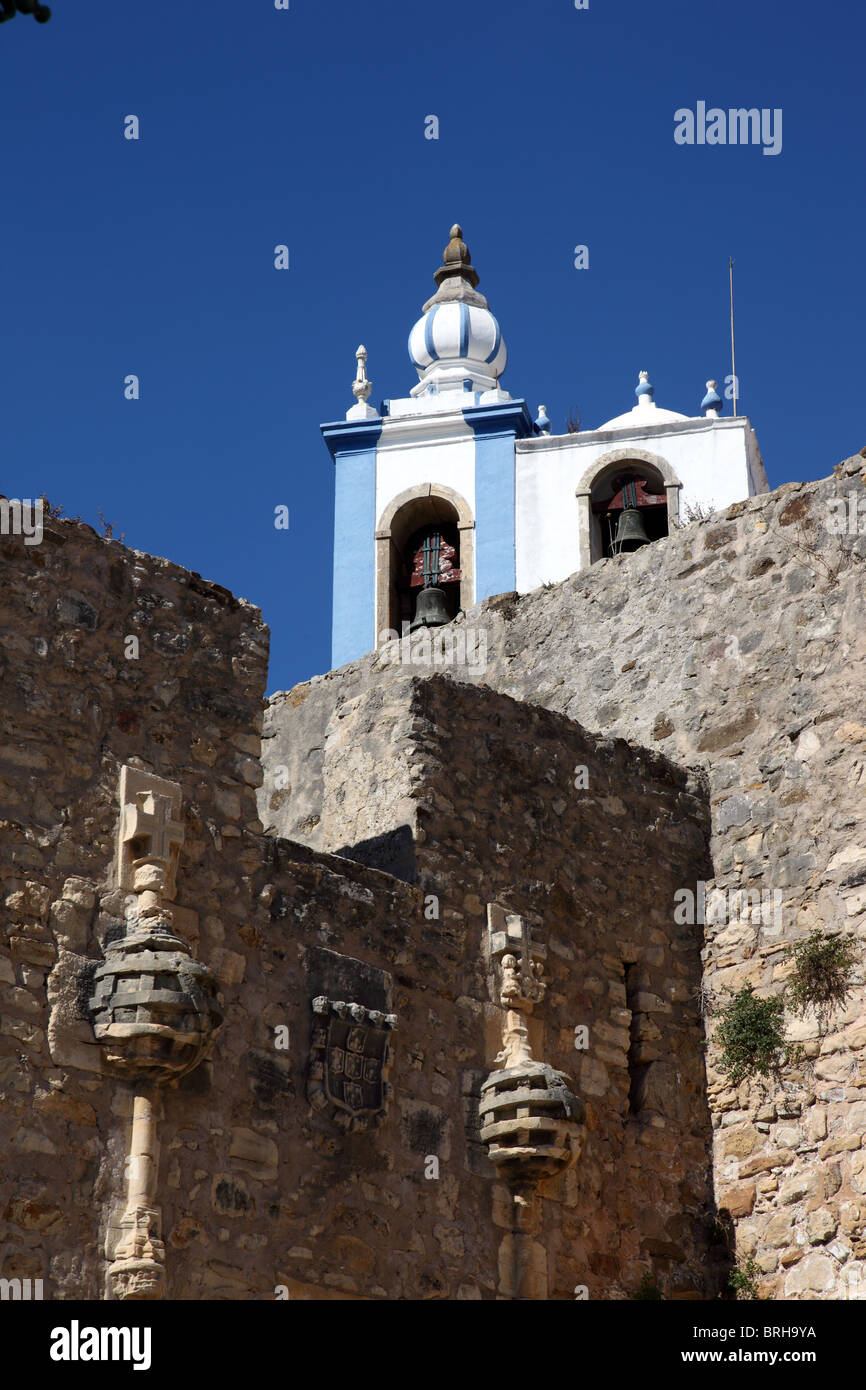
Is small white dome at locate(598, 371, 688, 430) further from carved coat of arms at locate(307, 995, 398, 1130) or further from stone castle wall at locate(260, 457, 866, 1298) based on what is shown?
carved coat of arms at locate(307, 995, 398, 1130)

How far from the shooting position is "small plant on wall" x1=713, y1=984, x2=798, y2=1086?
10672 mm

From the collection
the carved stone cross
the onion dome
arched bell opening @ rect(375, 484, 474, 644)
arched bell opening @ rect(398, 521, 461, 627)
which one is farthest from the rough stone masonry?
the onion dome

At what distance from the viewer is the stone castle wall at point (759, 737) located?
10.3 m

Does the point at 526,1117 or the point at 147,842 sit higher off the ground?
the point at 147,842

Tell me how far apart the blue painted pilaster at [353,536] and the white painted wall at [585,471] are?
5.27 ft

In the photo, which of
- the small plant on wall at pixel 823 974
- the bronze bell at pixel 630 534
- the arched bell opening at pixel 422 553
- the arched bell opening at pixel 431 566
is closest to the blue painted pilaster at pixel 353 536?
the arched bell opening at pixel 422 553

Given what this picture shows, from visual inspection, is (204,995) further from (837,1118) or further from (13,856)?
(837,1118)

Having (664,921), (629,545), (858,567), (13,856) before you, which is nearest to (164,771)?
(13,856)

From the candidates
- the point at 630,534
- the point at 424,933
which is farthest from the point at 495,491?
the point at 424,933

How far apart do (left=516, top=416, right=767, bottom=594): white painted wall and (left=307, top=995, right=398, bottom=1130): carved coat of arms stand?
43.1ft

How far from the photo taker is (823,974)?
414 inches

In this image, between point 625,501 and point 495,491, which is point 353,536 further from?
point 625,501

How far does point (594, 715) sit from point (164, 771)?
158 inches

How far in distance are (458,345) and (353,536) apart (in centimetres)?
355
